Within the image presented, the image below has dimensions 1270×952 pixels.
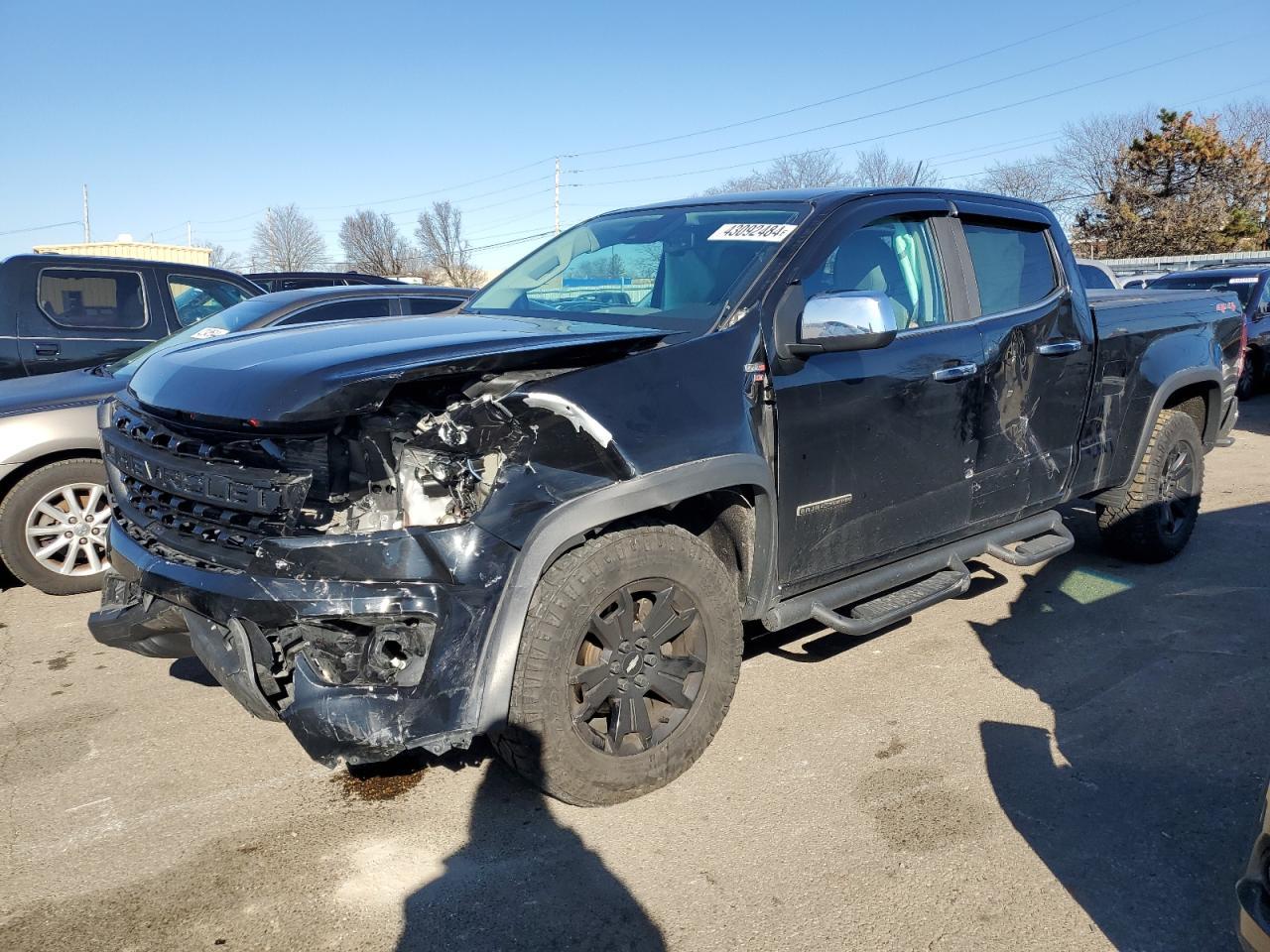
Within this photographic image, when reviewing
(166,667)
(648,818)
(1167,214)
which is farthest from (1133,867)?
(1167,214)

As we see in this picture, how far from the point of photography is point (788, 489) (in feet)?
10.7

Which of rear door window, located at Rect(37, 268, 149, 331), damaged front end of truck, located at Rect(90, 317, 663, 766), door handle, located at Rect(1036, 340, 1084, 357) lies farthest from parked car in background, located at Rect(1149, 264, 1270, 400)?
damaged front end of truck, located at Rect(90, 317, 663, 766)

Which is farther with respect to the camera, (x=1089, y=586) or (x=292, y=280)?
(x=292, y=280)

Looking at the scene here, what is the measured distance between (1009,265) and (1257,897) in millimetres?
3103

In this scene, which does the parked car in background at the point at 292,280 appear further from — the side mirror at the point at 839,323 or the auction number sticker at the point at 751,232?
the side mirror at the point at 839,323

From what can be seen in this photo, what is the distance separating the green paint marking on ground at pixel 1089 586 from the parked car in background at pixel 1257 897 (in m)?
3.23

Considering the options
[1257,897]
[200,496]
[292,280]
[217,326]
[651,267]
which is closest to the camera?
[1257,897]

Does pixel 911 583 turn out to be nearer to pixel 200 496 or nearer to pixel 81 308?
pixel 200 496

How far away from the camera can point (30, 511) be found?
16.1ft

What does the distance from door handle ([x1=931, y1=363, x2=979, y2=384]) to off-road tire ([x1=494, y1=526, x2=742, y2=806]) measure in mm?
1252

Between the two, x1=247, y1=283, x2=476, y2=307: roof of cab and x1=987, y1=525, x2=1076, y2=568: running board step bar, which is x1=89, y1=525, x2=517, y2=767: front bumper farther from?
x1=247, y1=283, x2=476, y2=307: roof of cab

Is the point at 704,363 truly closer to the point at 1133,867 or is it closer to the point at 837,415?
the point at 837,415

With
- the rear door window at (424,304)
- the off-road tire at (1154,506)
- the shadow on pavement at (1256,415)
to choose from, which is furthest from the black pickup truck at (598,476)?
the shadow on pavement at (1256,415)

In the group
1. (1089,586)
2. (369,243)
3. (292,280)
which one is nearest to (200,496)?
(1089,586)
